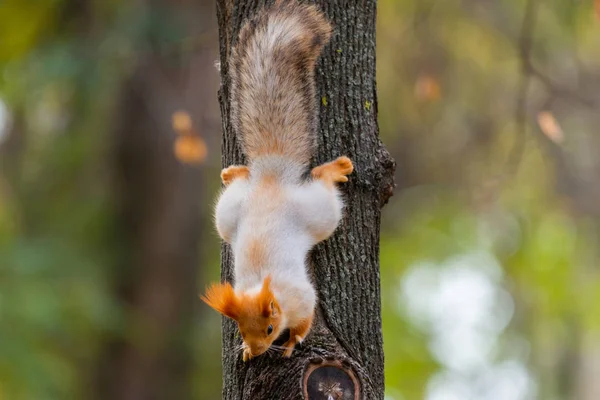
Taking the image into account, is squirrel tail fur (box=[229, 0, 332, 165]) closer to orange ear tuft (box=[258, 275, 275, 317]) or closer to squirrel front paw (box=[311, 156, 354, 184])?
squirrel front paw (box=[311, 156, 354, 184])

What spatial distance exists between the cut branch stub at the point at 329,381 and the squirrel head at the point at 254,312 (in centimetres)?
15

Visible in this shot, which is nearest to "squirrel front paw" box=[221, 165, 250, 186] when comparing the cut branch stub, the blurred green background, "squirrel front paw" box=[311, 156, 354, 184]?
"squirrel front paw" box=[311, 156, 354, 184]

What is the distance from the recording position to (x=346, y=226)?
2684 mm

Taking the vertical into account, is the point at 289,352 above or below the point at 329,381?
above

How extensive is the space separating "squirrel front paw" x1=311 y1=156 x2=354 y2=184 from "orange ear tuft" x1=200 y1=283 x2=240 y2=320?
1.49 feet

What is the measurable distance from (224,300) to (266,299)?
120 millimetres

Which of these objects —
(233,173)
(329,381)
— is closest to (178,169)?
(233,173)

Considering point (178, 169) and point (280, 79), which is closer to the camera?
point (280, 79)

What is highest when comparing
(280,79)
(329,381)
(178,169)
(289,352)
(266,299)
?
(178,169)

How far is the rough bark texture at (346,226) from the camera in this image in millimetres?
2531

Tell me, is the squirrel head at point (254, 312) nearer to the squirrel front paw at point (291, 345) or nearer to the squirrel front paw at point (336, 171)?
the squirrel front paw at point (291, 345)

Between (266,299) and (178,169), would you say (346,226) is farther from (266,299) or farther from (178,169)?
(178,169)

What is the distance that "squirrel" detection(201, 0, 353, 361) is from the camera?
2492 mm

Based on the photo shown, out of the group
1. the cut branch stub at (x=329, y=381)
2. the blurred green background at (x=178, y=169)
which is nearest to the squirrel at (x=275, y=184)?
the cut branch stub at (x=329, y=381)
